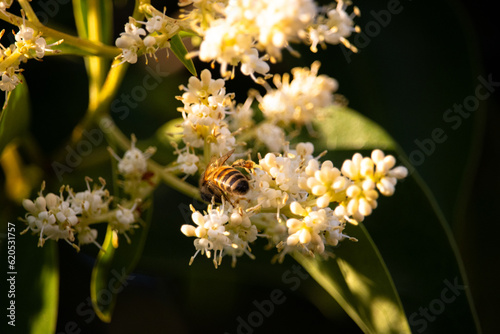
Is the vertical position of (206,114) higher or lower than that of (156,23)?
lower

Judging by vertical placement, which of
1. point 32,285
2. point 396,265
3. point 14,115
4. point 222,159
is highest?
point 222,159

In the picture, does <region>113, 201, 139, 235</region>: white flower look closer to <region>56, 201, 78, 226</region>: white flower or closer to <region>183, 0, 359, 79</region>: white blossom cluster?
<region>56, 201, 78, 226</region>: white flower

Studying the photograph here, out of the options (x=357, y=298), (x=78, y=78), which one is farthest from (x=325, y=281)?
(x=78, y=78)

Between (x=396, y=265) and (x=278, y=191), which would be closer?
(x=278, y=191)

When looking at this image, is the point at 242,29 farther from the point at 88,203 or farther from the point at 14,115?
the point at 14,115

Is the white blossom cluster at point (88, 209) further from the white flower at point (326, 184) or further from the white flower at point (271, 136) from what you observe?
the white flower at point (326, 184)

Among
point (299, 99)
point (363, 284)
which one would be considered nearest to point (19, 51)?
point (299, 99)

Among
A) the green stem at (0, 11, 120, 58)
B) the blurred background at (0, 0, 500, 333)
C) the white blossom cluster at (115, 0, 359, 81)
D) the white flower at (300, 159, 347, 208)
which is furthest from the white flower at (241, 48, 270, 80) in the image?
the blurred background at (0, 0, 500, 333)
